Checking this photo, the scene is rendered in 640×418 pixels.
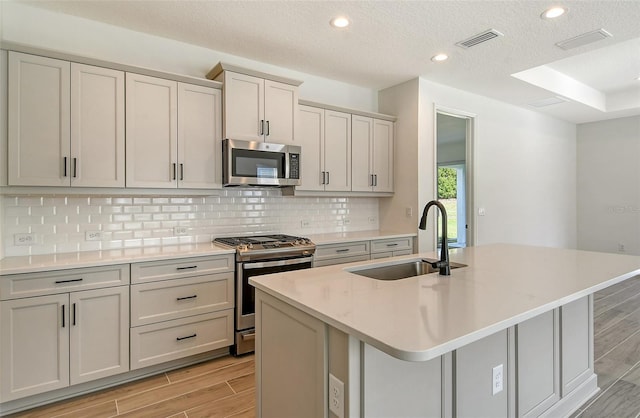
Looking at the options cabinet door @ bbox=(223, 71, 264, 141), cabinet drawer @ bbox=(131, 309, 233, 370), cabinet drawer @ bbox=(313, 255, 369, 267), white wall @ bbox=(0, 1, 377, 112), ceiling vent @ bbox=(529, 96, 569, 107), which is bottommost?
cabinet drawer @ bbox=(131, 309, 233, 370)

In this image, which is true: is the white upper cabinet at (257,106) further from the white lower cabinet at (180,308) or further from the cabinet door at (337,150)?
the white lower cabinet at (180,308)

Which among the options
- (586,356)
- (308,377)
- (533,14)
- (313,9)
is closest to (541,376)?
(586,356)

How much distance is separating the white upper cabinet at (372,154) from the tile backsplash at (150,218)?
42 cm

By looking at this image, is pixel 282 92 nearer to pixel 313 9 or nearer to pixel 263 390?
pixel 313 9

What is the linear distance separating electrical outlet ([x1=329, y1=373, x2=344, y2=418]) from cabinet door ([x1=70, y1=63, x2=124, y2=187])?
2249 millimetres

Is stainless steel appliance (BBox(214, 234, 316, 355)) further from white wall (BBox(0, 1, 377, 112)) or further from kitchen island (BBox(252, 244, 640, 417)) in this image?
white wall (BBox(0, 1, 377, 112))

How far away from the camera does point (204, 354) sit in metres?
2.83

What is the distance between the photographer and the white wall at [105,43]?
2568 millimetres

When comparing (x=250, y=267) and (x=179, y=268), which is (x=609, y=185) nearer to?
(x=250, y=267)

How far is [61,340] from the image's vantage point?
2236mm

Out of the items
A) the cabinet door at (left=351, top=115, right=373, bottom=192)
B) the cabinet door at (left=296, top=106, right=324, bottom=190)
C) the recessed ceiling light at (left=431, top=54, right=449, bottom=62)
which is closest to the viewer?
the recessed ceiling light at (left=431, top=54, right=449, bottom=62)

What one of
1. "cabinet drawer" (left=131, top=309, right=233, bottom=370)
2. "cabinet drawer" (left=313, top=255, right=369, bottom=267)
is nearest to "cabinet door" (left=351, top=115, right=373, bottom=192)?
"cabinet drawer" (left=313, top=255, right=369, bottom=267)

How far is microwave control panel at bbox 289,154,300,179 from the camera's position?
3.39 meters

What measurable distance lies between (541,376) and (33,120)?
3.54 m
